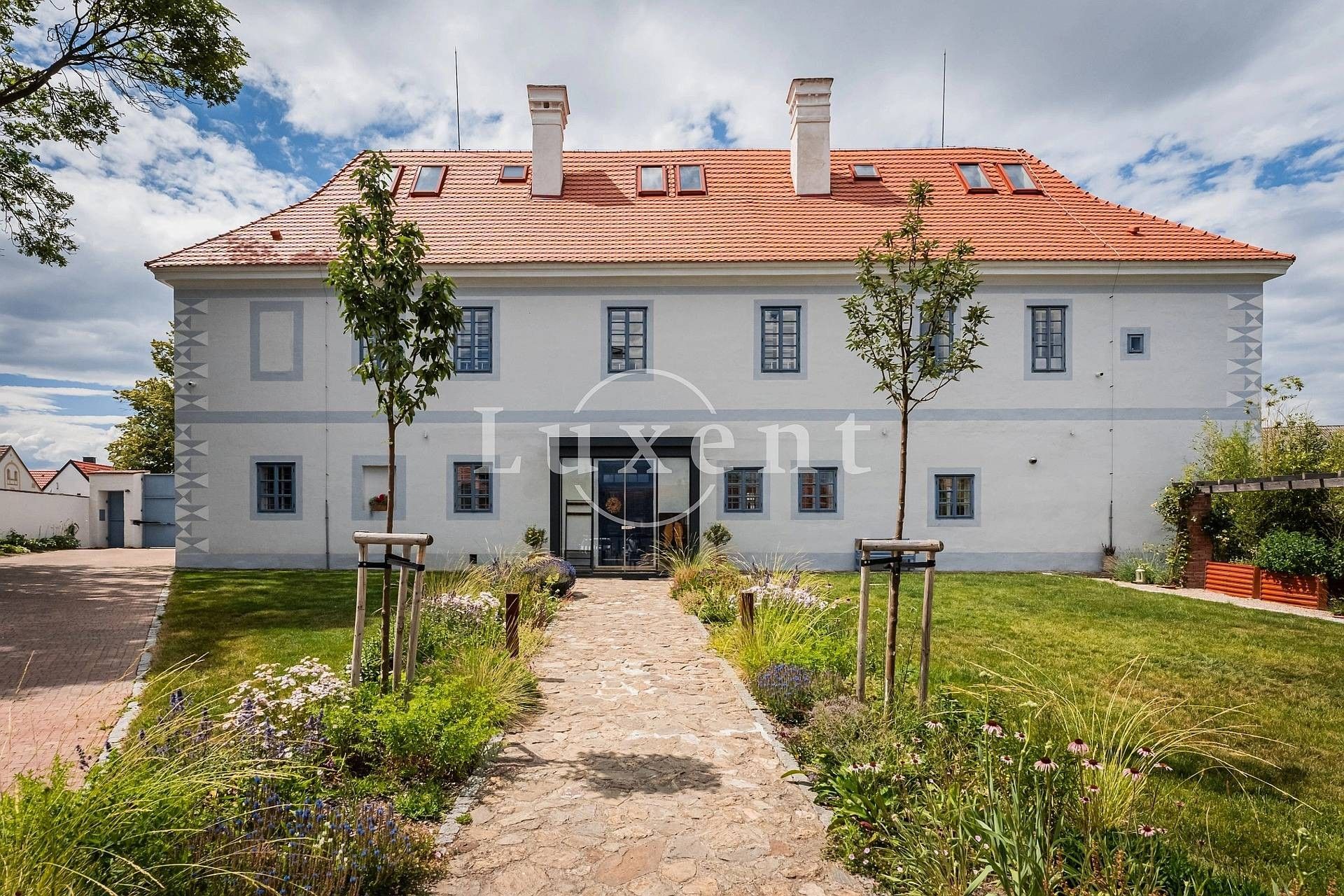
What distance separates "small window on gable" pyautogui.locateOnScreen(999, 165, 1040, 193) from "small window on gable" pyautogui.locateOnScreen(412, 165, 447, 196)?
15.4 meters

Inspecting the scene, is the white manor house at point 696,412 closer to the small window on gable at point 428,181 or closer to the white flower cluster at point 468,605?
the small window on gable at point 428,181

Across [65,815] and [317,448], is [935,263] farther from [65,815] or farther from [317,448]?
[317,448]

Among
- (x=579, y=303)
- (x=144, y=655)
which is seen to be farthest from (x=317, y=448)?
(x=144, y=655)

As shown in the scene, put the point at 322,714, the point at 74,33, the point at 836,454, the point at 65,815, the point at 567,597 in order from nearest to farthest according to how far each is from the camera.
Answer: the point at 65,815
the point at 322,714
the point at 567,597
the point at 74,33
the point at 836,454

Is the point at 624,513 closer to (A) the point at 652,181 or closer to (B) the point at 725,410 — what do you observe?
(B) the point at 725,410

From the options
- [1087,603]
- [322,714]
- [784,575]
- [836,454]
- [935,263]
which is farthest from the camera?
[836,454]

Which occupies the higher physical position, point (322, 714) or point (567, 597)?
point (322, 714)

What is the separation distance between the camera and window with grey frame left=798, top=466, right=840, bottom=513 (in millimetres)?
15719

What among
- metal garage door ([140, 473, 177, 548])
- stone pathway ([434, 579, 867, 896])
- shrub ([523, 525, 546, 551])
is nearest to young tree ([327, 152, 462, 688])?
stone pathway ([434, 579, 867, 896])

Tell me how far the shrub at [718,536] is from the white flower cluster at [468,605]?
714 centimetres

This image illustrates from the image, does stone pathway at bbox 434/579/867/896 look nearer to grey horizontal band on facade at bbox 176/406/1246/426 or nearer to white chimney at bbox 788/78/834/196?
grey horizontal band on facade at bbox 176/406/1246/426

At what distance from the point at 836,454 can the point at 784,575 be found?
561 centimetres

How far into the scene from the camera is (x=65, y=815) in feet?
9.15

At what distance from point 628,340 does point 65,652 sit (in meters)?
11.2
